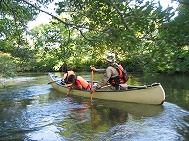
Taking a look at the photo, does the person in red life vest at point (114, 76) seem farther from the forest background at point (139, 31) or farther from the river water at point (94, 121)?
the forest background at point (139, 31)

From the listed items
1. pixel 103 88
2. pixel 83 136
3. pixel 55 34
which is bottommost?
pixel 83 136

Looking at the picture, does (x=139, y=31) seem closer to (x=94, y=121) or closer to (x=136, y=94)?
(x=94, y=121)

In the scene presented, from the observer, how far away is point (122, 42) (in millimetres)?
3600

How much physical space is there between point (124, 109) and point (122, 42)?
595 cm

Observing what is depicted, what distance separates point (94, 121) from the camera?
7621mm

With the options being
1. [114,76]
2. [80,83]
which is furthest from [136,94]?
[80,83]

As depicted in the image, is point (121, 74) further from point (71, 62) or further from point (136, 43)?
point (71, 62)

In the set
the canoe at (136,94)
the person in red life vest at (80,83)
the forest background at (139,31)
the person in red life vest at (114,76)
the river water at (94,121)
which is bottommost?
the river water at (94,121)

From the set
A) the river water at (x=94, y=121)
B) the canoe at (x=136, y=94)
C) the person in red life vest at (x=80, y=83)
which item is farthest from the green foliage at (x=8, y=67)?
the canoe at (x=136, y=94)

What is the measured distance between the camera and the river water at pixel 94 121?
617 cm

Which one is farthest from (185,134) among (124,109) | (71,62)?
(71,62)

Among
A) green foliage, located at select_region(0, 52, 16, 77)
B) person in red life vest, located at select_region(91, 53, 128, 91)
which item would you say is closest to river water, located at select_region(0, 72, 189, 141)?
person in red life vest, located at select_region(91, 53, 128, 91)

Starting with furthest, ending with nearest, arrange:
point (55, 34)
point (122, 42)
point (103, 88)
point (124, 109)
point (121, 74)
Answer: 1. point (103, 88)
2. point (121, 74)
3. point (124, 109)
4. point (55, 34)
5. point (122, 42)

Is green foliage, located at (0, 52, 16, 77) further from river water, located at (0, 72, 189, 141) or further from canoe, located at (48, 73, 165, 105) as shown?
canoe, located at (48, 73, 165, 105)
